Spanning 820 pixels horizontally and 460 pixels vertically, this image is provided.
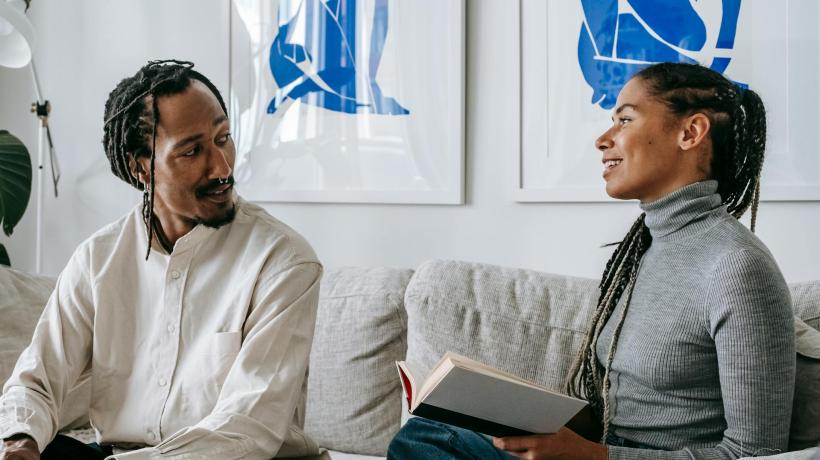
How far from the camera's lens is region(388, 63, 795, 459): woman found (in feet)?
4.31

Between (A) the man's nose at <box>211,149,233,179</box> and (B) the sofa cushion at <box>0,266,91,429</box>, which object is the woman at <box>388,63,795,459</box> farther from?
(B) the sofa cushion at <box>0,266,91,429</box>

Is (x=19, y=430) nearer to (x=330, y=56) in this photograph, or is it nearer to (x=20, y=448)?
(x=20, y=448)

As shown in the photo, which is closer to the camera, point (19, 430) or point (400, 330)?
point (19, 430)

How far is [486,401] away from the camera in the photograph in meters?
1.26

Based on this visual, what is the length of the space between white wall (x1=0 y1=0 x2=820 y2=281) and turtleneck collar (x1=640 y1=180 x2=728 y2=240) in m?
0.65

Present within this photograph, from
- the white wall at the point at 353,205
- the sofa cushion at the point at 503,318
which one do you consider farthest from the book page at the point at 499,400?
the white wall at the point at 353,205

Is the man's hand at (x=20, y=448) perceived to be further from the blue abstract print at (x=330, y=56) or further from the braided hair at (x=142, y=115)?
the blue abstract print at (x=330, y=56)

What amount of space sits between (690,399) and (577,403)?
0.29m

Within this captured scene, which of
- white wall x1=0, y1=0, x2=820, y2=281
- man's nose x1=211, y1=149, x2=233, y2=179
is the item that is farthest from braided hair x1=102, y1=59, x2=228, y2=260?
white wall x1=0, y1=0, x2=820, y2=281

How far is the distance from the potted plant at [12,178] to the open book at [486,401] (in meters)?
1.74

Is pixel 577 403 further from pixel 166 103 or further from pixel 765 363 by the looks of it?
pixel 166 103

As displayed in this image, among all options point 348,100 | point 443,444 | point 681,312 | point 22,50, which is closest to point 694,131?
point 681,312

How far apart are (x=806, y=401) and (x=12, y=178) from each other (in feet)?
7.30

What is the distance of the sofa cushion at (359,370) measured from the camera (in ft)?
6.62
